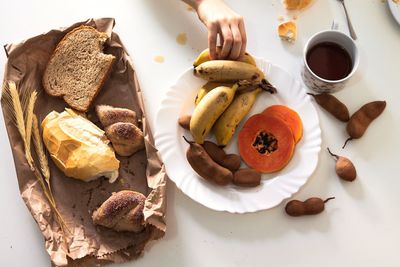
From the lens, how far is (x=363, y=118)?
105 centimetres

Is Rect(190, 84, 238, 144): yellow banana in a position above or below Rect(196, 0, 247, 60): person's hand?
below

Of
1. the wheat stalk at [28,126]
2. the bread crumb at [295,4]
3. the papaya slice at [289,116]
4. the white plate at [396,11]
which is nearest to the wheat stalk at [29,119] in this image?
the wheat stalk at [28,126]

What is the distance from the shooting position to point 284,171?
101 cm

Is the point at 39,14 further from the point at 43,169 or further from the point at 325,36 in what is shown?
the point at 325,36

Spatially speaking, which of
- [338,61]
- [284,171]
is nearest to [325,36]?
[338,61]

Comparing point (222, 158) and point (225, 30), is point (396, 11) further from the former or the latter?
point (222, 158)

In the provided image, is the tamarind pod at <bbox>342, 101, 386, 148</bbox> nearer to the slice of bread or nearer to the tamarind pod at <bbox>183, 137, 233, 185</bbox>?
the tamarind pod at <bbox>183, 137, 233, 185</bbox>

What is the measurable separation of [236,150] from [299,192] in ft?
0.52

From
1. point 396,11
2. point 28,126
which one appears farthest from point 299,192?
point 28,126

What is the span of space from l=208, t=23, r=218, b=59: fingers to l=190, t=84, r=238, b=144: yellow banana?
8cm

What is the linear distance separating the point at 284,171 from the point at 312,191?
0.25 ft

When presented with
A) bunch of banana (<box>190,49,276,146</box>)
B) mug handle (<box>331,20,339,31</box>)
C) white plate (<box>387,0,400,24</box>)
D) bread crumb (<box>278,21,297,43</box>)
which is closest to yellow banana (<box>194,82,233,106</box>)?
bunch of banana (<box>190,49,276,146</box>)

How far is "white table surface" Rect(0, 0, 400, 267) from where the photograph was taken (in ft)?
3.29

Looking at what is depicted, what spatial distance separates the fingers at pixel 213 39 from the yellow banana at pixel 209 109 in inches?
3.0
